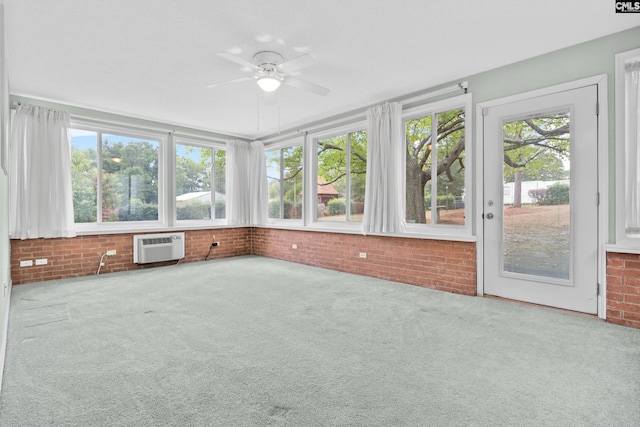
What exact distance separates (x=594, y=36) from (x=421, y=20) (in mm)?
1685

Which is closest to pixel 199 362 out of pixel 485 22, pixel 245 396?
pixel 245 396

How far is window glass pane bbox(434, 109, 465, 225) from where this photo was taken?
395 centimetres

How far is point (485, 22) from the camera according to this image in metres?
2.74

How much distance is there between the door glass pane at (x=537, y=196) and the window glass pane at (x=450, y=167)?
1.72 ft

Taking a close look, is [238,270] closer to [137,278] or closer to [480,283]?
[137,278]

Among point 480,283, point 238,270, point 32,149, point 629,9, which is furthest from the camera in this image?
point 238,270

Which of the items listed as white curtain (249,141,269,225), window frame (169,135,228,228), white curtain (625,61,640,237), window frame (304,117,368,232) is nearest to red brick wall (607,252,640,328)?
white curtain (625,61,640,237)

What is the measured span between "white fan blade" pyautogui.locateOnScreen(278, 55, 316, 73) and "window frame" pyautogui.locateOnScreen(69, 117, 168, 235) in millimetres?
3563

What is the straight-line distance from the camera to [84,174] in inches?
197

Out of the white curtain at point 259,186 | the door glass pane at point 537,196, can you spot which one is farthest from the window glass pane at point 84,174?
the door glass pane at point 537,196

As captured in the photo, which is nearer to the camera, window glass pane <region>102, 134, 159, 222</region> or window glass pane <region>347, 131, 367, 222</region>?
window glass pane <region>347, 131, 367, 222</region>

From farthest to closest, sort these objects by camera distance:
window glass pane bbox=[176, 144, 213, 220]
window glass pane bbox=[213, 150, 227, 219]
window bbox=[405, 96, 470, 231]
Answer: window glass pane bbox=[213, 150, 227, 219] < window glass pane bbox=[176, 144, 213, 220] < window bbox=[405, 96, 470, 231]

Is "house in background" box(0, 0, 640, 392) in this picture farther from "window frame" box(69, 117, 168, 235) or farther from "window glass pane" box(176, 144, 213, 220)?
"window glass pane" box(176, 144, 213, 220)

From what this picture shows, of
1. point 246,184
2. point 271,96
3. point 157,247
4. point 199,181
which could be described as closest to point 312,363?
point 271,96
